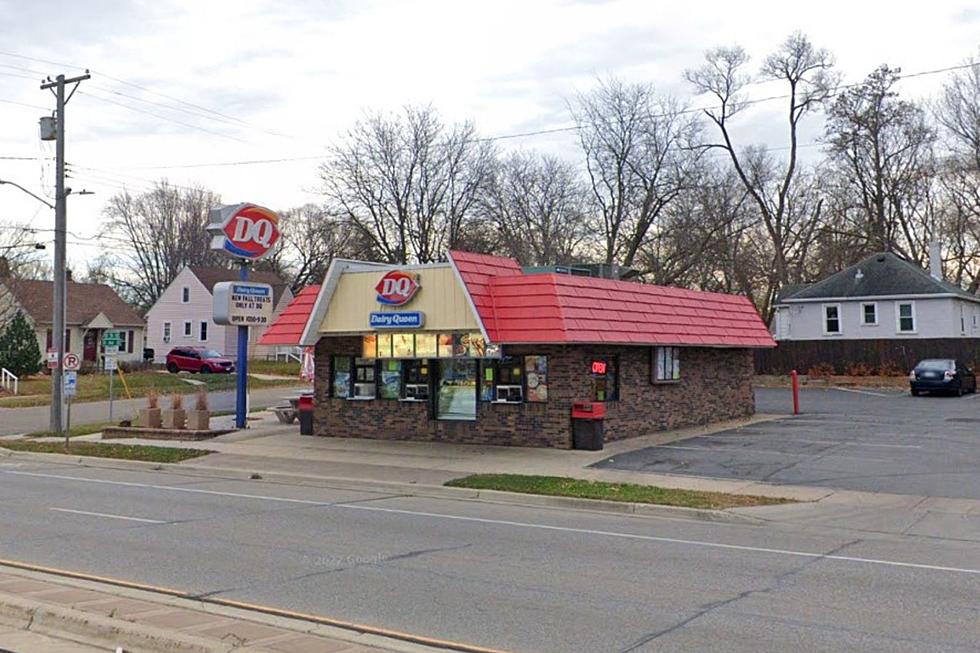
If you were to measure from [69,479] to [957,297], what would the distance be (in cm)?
4362

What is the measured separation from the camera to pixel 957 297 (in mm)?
47125

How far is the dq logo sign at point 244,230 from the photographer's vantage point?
981 inches

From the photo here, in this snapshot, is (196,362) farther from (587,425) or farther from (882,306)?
(587,425)

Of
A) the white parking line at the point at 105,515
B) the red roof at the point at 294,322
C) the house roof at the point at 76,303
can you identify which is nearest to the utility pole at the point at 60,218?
the red roof at the point at 294,322

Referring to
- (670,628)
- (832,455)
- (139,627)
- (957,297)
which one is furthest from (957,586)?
(957,297)

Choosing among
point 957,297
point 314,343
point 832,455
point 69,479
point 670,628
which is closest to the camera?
point 670,628

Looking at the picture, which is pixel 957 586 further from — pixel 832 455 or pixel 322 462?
pixel 322 462

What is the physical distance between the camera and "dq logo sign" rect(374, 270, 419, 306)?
20.8 m

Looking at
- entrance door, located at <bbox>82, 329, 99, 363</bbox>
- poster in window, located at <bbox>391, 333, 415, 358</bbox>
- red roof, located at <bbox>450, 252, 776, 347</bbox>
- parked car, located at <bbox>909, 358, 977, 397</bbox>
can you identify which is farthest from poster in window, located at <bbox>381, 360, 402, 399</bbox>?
entrance door, located at <bbox>82, 329, 99, 363</bbox>

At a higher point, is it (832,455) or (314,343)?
(314,343)

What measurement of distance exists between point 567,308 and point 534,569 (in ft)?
36.2

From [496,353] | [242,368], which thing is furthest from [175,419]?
[496,353]

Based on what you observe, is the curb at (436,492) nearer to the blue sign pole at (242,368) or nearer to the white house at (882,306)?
the blue sign pole at (242,368)

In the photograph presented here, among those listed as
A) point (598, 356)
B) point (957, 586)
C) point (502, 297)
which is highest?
point (502, 297)
